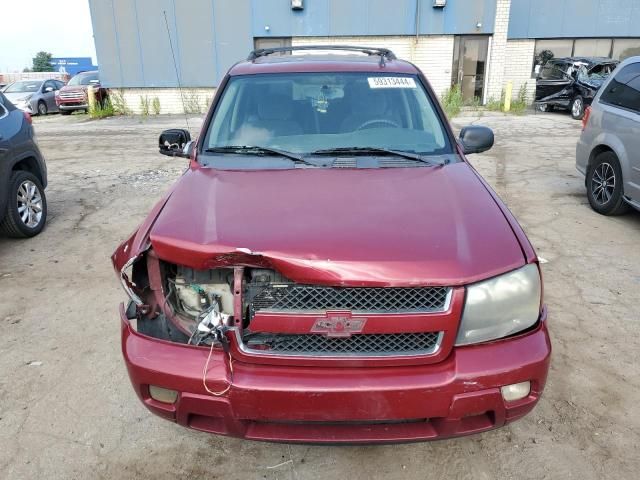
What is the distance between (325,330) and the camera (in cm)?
195

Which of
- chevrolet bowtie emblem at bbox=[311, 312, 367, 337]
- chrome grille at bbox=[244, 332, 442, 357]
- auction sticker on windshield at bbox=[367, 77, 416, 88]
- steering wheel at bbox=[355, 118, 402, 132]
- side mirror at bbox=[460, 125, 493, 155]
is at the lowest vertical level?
chrome grille at bbox=[244, 332, 442, 357]

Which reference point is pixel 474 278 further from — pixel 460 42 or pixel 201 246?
pixel 460 42

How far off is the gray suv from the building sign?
62.0 meters

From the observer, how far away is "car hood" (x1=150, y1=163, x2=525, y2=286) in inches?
76.4

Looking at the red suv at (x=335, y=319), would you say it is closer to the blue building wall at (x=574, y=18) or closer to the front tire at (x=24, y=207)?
the front tire at (x=24, y=207)

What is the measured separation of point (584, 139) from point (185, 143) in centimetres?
506

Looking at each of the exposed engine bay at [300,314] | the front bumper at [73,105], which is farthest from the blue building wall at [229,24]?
the exposed engine bay at [300,314]

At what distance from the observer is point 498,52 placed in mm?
18484

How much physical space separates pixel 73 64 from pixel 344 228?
7141 centimetres

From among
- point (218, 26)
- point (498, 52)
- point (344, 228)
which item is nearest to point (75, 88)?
point (218, 26)

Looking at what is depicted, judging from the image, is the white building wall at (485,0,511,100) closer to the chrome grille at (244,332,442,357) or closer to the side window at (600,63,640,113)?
the side window at (600,63,640,113)

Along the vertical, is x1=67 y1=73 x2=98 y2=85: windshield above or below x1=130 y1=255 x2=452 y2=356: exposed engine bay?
below

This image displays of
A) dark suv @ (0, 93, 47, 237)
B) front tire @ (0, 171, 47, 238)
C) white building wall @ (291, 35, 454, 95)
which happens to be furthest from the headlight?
white building wall @ (291, 35, 454, 95)

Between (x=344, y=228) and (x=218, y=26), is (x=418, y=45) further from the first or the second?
(x=344, y=228)
